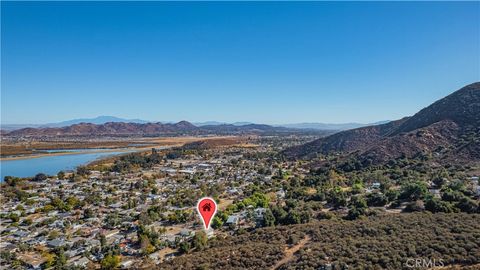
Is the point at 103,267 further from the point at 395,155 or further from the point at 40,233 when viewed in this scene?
the point at 395,155

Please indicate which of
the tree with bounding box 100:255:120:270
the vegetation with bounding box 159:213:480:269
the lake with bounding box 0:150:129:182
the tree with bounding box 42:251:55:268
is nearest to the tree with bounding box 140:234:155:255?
the tree with bounding box 100:255:120:270

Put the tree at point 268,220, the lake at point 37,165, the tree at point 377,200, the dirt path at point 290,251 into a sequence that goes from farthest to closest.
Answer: the lake at point 37,165
the tree at point 377,200
the tree at point 268,220
the dirt path at point 290,251

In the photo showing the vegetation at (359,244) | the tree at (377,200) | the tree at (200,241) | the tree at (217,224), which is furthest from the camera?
the tree at (377,200)

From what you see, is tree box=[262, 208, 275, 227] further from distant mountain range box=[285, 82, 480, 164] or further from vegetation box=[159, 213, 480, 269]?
distant mountain range box=[285, 82, 480, 164]

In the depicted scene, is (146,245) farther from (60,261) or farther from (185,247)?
(60,261)

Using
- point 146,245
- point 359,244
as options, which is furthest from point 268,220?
point 146,245

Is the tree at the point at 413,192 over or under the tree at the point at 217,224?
over

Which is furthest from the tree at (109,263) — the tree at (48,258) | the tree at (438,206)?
the tree at (438,206)

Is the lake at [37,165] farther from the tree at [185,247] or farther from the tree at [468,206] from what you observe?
the tree at [468,206]
